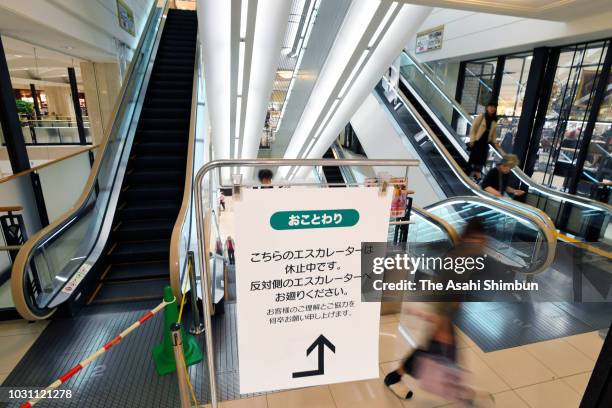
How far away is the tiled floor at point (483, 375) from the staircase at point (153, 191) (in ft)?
3.77

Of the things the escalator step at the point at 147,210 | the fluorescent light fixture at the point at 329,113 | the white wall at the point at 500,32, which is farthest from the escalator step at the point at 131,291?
the white wall at the point at 500,32

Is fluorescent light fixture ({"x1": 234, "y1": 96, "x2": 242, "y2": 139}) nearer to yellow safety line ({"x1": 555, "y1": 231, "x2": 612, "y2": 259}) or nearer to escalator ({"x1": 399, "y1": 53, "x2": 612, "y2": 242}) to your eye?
escalator ({"x1": 399, "y1": 53, "x2": 612, "y2": 242})

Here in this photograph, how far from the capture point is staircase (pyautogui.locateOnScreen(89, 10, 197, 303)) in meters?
4.36

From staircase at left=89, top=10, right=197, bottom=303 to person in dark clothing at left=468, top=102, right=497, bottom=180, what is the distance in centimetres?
558

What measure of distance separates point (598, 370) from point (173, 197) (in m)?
5.48

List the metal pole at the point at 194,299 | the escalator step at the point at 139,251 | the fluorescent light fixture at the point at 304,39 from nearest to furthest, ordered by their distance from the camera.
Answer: the metal pole at the point at 194,299
the fluorescent light fixture at the point at 304,39
the escalator step at the point at 139,251

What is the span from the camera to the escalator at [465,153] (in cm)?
484

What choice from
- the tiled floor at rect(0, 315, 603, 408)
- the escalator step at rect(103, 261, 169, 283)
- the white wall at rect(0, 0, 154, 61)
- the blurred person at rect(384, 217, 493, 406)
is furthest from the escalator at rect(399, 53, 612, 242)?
the white wall at rect(0, 0, 154, 61)

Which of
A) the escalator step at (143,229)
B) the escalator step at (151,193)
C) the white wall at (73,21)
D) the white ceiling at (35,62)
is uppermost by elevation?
the white wall at (73,21)

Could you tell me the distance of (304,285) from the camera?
4.90 feet

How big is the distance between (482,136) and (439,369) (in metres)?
5.15

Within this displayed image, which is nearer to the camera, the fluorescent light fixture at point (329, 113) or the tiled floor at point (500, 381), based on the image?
the tiled floor at point (500, 381)

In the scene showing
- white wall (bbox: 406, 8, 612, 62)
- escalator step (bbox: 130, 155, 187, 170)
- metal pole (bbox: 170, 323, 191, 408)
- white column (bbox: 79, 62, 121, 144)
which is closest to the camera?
metal pole (bbox: 170, 323, 191, 408)

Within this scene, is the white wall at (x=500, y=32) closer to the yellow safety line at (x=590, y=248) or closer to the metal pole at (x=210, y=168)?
the yellow safety line at (x=590, y=248)
